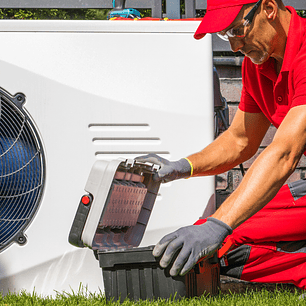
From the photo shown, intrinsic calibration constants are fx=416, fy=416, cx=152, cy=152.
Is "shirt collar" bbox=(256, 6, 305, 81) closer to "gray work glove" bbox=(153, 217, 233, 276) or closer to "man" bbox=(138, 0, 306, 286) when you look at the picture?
"man" bbox=(138, 0, 306, 286)

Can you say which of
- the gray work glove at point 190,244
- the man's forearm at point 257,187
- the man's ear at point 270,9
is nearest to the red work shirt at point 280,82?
the man's ear at point 270,9

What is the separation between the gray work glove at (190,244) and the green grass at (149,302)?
0.61ft

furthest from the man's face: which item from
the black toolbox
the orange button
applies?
the orange button

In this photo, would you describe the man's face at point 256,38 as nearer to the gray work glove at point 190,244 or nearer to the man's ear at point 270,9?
the man's ear at point 270,9

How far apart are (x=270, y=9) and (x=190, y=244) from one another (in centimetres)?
91

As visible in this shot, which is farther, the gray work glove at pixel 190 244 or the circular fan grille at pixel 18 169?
the circular fan grille at pixel 18 169

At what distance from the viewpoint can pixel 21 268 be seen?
170cm

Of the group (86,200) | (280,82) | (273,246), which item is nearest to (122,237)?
(86,200)

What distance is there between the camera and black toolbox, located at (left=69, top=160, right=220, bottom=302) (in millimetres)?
1407

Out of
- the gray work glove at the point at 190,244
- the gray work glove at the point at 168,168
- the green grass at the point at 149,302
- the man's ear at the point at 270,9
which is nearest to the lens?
the gray work glove at the point at 190,244

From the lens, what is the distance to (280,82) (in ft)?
5.31

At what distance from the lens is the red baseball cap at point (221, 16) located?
143 cm

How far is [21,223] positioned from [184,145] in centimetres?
75

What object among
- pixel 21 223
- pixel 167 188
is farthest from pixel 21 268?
pixel 167 188
